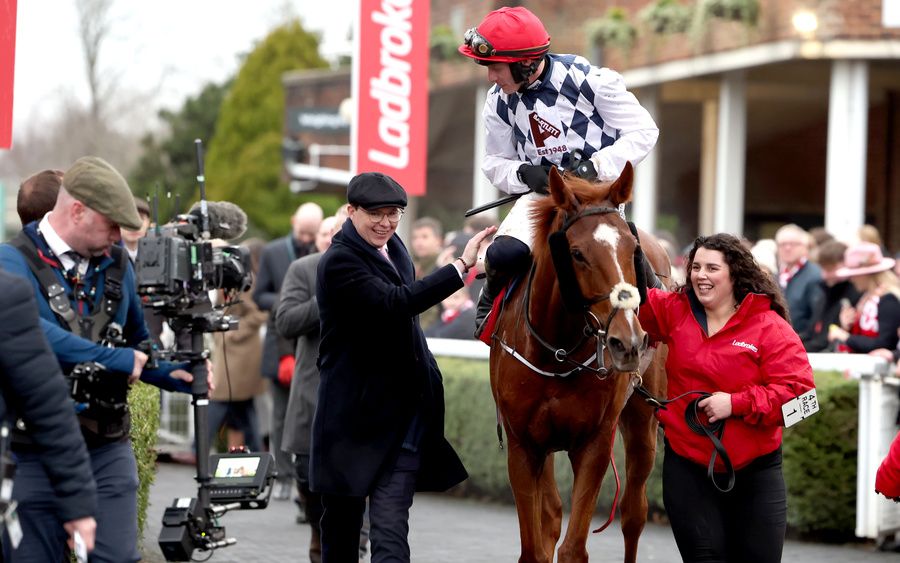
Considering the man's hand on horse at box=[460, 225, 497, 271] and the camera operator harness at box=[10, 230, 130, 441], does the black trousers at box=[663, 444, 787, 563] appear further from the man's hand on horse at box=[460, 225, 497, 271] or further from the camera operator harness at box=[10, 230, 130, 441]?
the camera operator harness at box=[10, 230, 130, 441]

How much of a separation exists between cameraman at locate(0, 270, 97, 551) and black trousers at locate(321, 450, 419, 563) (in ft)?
5.01

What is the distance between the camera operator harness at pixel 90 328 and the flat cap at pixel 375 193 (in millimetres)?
1009

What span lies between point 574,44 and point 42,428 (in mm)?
16406

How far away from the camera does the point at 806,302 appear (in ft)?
32.6

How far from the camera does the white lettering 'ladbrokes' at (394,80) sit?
1211 cm

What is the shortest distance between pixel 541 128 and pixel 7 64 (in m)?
2.47

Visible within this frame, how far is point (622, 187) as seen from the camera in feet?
17.5

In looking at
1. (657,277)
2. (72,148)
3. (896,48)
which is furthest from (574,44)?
(72,148)

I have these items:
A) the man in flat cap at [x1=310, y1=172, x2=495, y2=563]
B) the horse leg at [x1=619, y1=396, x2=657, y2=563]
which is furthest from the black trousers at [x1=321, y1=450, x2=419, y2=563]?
the horse leg at [x1=619, y1=396, x2=657, y2=563]

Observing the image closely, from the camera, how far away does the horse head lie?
491 cm

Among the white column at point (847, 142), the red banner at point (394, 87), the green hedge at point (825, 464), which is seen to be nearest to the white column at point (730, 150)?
the white column at point (847, 142)

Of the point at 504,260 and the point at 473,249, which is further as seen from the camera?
the point at 504,260

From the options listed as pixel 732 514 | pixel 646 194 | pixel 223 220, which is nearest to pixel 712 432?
pixel 732 514

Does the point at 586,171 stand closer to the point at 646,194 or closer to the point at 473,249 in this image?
the point at 473,249
